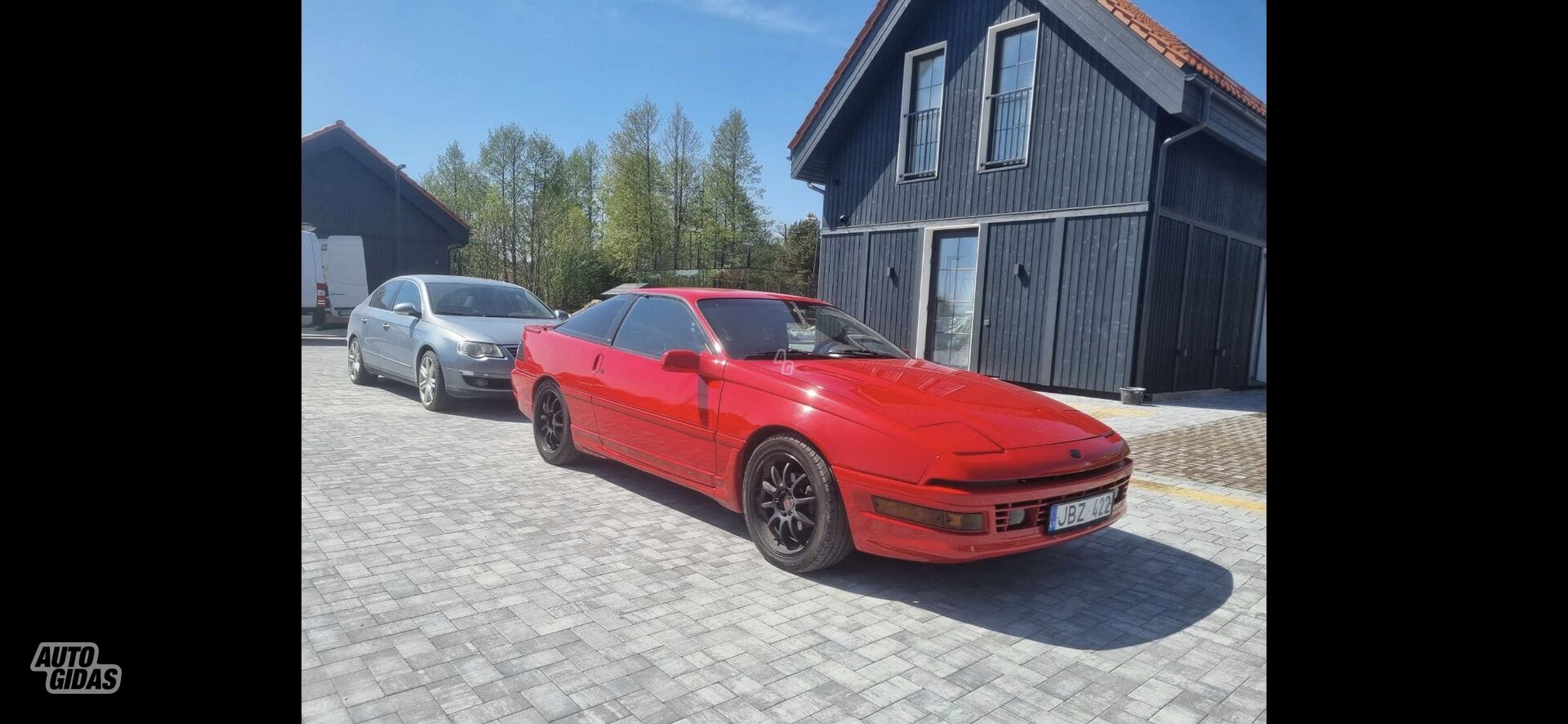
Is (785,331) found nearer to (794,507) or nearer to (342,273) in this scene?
(794,507)

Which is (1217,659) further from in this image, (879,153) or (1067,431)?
(879,153)

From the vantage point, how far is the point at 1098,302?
1027cm

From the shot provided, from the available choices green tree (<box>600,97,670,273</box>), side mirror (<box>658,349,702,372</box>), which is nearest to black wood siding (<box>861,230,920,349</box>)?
side mirror (<box>658,349,702,372</box>)

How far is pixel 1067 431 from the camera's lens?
3.36 m

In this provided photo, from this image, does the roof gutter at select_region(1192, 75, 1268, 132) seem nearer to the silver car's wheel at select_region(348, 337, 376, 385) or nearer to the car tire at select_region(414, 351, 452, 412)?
the car tire at select_region(414, 351, 452, 412)

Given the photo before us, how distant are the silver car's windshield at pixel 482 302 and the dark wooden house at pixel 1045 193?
6260 mm

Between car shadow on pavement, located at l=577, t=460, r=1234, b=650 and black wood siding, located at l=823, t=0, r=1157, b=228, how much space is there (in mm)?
7361

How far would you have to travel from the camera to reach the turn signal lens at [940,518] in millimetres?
2904

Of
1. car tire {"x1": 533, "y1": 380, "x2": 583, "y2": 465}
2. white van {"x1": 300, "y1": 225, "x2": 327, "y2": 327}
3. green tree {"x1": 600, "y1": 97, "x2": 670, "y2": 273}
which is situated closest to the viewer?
car tire {"x1": 533, "y1": 380, "x2": 583, "y2": 465}

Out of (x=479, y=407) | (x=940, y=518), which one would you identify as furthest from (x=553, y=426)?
(x=940, y=518)

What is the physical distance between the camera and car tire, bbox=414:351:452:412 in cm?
753
